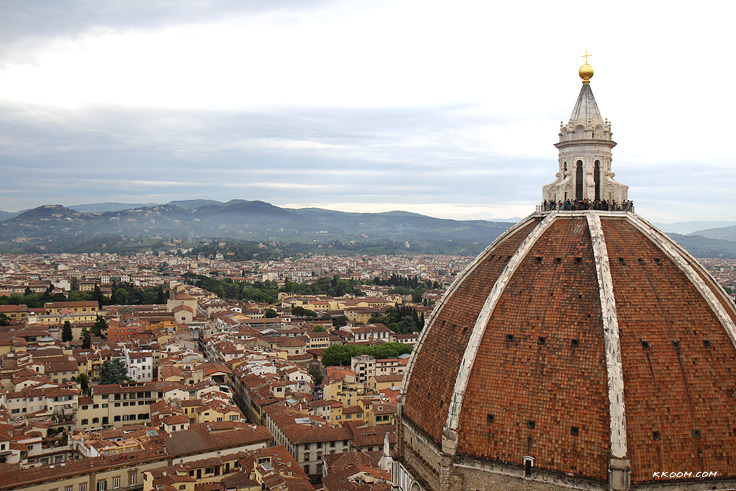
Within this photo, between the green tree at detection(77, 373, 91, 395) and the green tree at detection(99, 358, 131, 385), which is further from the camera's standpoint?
the green tree at detection(99, 358, 131, 385)

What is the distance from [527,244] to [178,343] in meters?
54.3

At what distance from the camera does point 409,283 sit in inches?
5305

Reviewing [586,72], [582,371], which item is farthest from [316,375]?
[582,371]

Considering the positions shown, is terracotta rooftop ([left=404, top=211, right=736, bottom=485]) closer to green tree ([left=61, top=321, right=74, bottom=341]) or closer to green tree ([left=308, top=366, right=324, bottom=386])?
green tree ([left=308, top=366, right=324, bottom=386])

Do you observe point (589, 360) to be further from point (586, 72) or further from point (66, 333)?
point (66, 333)

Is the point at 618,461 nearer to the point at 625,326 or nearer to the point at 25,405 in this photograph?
the point at 625,326

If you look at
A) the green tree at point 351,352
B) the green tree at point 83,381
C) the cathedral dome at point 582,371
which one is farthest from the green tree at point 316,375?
the cathedral dome at point 582,371

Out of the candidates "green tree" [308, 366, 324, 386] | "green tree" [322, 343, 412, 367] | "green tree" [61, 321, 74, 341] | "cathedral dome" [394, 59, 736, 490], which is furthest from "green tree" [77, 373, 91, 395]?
"cathedral dome" [394, 59, 736, 490]

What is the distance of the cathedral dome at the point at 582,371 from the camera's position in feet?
34.4

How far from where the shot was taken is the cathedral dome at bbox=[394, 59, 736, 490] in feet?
34.4

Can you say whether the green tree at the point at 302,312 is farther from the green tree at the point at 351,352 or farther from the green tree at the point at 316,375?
the green tree at the point at 316,375

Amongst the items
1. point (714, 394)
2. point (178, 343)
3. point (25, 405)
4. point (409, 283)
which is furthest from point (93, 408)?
point (409, 283)

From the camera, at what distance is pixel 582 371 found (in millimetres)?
10945

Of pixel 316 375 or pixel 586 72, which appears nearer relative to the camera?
pixel 586 72
